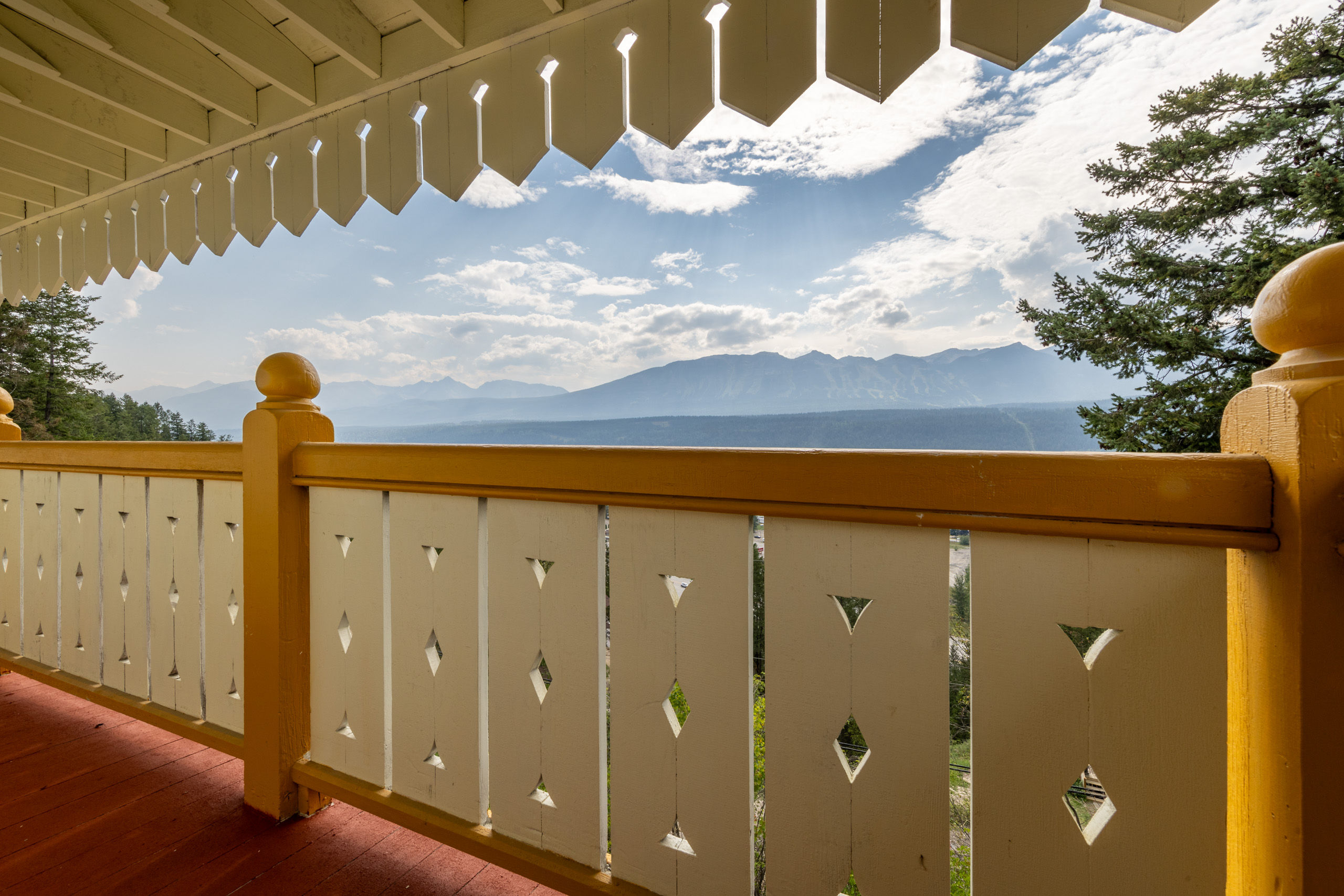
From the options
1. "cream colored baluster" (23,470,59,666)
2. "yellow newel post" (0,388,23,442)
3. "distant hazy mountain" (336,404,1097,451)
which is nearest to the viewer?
"cream colored baluster" (23,470,59,666)

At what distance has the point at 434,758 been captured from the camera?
98 cm

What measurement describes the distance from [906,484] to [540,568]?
1.84 ft

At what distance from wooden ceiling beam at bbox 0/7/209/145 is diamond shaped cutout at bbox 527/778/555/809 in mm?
2355

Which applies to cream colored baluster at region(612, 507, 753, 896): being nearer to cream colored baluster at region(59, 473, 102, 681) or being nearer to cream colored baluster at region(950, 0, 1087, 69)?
cream colored baluster at region(950, 0, 1087, 69)

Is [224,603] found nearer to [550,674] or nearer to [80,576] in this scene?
[80,576]

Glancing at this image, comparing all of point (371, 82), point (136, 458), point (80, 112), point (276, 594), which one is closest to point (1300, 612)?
point (276, 594)

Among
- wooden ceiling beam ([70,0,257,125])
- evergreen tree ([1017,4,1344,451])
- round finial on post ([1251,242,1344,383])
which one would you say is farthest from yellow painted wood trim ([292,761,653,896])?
evergreen tree ([1017,4,1344,451])

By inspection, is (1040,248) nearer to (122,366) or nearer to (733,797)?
(733,797)

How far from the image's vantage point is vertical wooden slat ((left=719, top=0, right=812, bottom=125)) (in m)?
1.11

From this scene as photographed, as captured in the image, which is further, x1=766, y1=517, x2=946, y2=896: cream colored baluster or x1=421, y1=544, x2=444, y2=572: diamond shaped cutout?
x1=421, y1=544, x2=444, y2=572: diamond shaped cutout

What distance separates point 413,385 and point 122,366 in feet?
57.3

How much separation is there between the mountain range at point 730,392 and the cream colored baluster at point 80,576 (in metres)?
0.66

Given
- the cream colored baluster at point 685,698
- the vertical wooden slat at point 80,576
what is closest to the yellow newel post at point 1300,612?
the cream colored baluster at point 685,698

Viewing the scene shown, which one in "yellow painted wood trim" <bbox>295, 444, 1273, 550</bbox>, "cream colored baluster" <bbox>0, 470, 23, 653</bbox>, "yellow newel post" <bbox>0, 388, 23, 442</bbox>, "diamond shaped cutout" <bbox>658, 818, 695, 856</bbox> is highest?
"yellow newel post" <bbox>0, 388, 23, 442</bbox>
